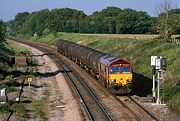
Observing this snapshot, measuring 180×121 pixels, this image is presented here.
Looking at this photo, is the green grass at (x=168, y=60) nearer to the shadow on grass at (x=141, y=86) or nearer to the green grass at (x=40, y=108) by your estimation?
the shadow on grass at (x=141, y=86)

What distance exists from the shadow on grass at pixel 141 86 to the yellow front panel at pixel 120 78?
2096 mm

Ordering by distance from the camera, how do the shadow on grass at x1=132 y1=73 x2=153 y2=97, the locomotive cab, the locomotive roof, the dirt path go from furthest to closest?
the shadow on grass at x1=132 y1=73 x2=153 y2=97, the locomotive roof, the locomotive cab, the dirt path

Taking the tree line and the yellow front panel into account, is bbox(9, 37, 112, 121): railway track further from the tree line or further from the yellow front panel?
the tree line

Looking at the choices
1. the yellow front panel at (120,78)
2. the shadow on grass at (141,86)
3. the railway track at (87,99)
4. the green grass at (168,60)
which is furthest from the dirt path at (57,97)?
the green grass at (168,60)

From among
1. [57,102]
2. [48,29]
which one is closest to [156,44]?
[57,102]

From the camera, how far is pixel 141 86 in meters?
36.3

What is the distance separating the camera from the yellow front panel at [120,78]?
31509mm

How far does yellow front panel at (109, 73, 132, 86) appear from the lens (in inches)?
1241

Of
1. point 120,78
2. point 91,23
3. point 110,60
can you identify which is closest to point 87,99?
point 120,78

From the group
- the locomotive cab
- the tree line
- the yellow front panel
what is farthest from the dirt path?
the tree line

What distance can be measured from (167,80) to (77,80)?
10987 mm

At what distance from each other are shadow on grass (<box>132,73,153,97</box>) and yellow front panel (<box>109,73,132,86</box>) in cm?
210

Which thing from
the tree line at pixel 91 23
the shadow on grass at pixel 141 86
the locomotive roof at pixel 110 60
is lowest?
the shadow on grass at pixel 141 86

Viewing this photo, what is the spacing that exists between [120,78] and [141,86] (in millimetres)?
5331
